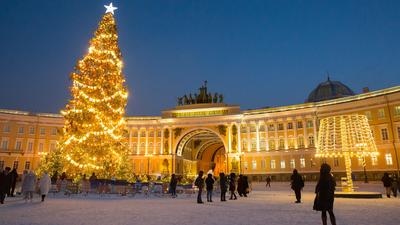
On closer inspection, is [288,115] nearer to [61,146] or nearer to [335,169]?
[335,169]

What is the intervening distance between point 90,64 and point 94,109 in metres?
3.42

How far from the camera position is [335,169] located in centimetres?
4450

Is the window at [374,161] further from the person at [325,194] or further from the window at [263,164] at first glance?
the person at [325,194]

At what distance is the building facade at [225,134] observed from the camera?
4762 cm

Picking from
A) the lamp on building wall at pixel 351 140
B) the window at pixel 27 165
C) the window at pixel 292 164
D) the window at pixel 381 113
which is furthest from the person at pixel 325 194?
the window at pixel 27 165

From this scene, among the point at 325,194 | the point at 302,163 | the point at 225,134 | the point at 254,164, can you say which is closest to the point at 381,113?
the point at 302,163

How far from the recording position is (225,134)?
5366 centimetres

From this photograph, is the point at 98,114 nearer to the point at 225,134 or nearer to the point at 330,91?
the point at 225,134

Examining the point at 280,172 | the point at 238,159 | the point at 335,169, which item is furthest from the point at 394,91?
the point at 238,159

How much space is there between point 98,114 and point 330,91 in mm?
51954

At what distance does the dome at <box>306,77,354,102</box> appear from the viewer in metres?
59.8

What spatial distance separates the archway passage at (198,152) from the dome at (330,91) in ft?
73.2

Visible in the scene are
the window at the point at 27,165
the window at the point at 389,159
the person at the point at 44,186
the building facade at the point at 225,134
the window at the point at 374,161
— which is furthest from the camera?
the window at the point at 27,165

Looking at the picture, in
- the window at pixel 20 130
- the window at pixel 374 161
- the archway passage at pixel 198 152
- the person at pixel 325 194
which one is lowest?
the person at pixel 325 194
